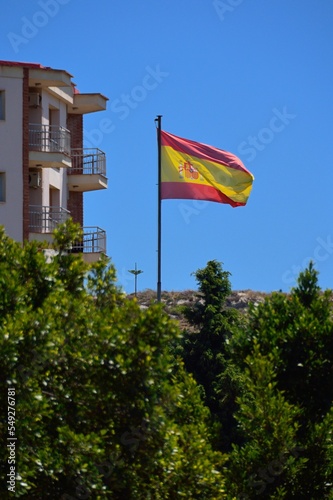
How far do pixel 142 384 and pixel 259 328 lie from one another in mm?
3601

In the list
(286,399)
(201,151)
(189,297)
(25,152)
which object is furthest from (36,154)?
(189,297)

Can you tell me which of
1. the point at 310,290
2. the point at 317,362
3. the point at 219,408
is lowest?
the point at 317,362

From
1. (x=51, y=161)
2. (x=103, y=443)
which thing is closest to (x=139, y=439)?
(x=103, y=443)

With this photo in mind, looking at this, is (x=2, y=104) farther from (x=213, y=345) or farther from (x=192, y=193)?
(x=213, y=345)

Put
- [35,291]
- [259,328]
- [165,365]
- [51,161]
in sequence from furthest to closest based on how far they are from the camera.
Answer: [51,161] → [259,328] → [35,291] → [165,365]

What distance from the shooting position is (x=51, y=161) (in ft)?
161

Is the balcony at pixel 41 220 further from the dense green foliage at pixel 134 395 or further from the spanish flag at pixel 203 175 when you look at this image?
the dense green foliage at pixel 134 395

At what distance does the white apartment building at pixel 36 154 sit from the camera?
4828cm

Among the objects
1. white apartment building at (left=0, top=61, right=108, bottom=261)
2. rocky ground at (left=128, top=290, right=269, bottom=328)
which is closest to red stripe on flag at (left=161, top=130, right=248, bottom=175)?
white apartment building at (left=0, top=61, right=108, bottom=261)

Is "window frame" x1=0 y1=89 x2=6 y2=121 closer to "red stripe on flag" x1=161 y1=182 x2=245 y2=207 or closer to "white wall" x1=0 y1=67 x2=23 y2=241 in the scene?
"white wall" x1=0 y1=67 x2=23 y2=241

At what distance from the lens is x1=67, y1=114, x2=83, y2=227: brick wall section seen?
53.4 meters

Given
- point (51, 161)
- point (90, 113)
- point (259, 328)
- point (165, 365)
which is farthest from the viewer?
point (90, 113)

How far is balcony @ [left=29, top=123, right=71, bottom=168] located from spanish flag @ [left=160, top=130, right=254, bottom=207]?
10243 mm

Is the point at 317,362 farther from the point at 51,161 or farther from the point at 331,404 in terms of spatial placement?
the point at 51,161
